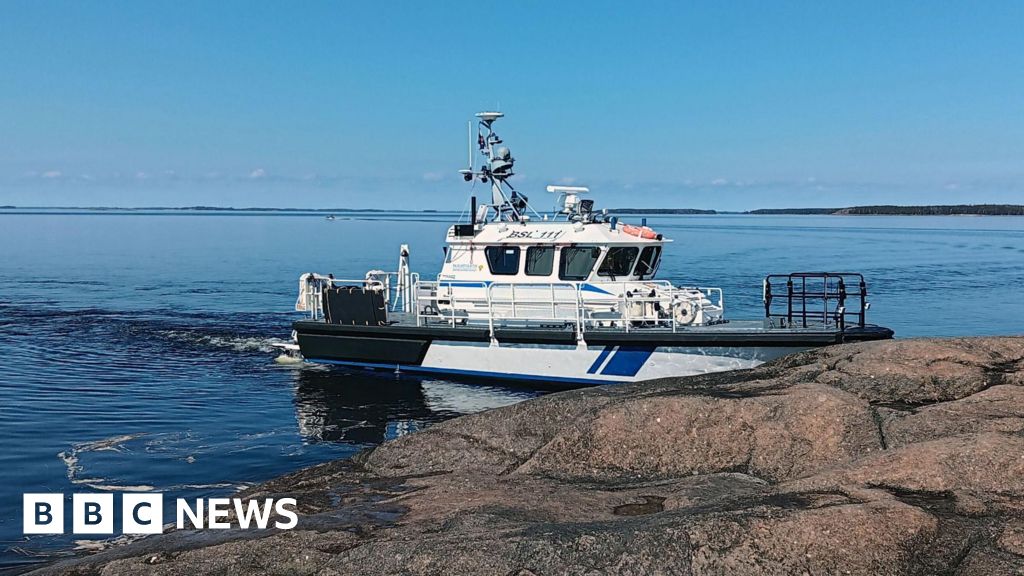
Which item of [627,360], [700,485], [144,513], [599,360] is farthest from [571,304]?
[700,485]

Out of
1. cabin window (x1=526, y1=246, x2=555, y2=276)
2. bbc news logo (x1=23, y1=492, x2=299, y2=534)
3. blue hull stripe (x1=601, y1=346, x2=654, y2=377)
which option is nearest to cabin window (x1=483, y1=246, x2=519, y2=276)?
cabin window (x1=526, y1=246, x2=555, y2=276)

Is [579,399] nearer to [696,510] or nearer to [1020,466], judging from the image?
[696,510]

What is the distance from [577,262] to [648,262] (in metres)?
1.27

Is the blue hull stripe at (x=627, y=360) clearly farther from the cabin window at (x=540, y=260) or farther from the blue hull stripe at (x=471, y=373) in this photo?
the cabin window at (x=540, y=260)

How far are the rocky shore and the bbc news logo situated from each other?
250mm

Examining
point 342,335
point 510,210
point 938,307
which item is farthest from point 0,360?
point 938,307

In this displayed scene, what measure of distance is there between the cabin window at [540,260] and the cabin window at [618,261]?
88 centimetres

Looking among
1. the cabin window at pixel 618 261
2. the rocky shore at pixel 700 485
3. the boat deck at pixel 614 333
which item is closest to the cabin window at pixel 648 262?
the cabin window at pixel 618 261

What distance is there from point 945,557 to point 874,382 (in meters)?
3.31

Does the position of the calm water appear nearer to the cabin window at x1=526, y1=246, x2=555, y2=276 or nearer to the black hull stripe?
the black hull stripe

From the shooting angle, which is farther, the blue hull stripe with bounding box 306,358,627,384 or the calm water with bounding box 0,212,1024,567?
the blue hull stripe with bounding box 306,358,627,384

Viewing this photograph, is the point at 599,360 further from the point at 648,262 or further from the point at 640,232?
the point at 640,232

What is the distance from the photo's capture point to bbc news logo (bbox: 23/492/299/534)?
630cm

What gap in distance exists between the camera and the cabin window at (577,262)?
51.2 feet
